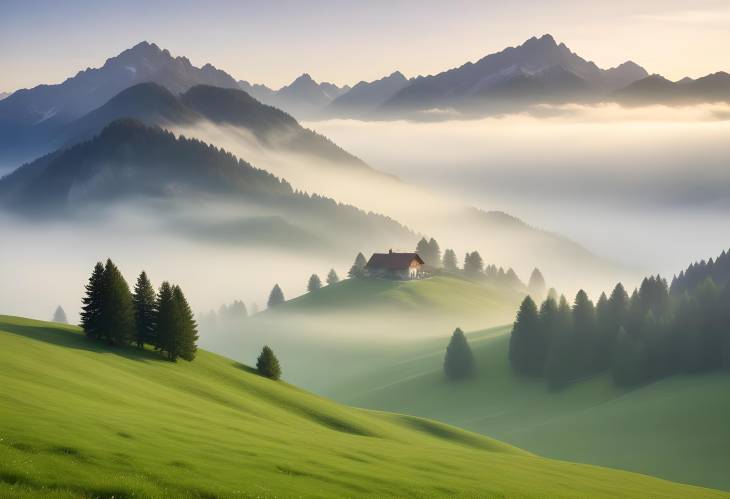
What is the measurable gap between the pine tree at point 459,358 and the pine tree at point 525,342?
7.12 meters

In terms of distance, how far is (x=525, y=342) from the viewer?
446 feet

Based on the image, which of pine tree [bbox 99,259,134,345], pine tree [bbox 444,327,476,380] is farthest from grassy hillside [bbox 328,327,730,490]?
pine tree [bbox 99,259,134,345]

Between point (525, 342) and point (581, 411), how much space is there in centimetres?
2605

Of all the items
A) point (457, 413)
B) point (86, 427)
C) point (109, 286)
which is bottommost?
point (457, 413)

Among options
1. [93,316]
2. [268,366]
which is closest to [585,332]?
[268,366]

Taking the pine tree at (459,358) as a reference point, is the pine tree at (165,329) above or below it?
above

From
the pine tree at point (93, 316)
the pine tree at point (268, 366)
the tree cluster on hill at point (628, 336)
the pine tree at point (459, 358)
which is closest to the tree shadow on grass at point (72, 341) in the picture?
the pine tree at point (93, 316)

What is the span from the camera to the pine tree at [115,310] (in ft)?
231

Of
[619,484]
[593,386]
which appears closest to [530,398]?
[593,386]

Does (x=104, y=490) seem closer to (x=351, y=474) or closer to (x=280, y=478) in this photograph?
(x=280, y=478)

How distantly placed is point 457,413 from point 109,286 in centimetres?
6918

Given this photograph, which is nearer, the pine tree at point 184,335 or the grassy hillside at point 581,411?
the pine tree at point 184,335

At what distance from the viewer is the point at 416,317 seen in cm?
19962

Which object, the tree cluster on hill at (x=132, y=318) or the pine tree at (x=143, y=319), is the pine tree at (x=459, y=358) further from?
the pine tree at (x=143, y=319)
